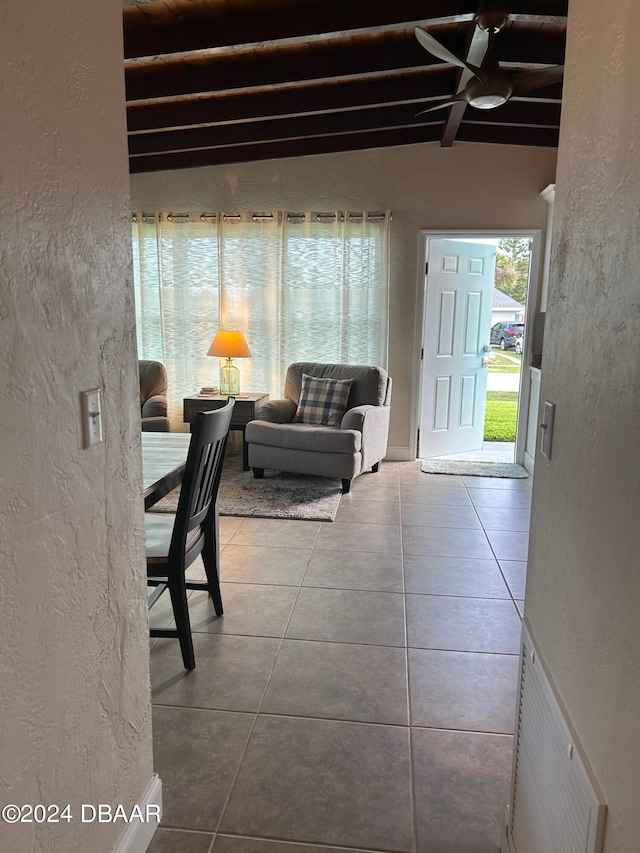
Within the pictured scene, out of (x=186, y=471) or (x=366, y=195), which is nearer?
(x=186, y=471)

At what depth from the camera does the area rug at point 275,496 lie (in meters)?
4.28

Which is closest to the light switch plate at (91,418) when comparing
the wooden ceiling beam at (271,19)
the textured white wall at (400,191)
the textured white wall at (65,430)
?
the textured white wall at (65,430)

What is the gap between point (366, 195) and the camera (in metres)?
5.56

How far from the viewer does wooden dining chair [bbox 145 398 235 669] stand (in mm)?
2242

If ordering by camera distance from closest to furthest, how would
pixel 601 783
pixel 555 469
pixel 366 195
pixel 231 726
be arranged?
pixel 601 783 → pixel 555 469 → pixel 231 726 → pixel 366 195

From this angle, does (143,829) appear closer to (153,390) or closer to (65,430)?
(65,430)

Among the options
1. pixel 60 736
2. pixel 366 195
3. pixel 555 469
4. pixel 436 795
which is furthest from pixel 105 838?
pixel 366 195

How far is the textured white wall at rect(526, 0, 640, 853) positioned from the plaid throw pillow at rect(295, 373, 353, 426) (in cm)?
→ 383

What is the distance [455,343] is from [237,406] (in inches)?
87.1

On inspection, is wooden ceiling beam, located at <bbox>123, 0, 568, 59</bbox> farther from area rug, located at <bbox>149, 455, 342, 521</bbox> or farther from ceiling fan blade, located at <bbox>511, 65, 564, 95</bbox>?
area rug, located at <bbox>149, 455, 342, 521</bbox>

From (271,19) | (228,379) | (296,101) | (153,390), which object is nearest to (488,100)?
(271,19)

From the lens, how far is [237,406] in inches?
213

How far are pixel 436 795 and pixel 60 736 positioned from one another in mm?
1138

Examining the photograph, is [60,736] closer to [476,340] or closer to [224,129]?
[224,129]
